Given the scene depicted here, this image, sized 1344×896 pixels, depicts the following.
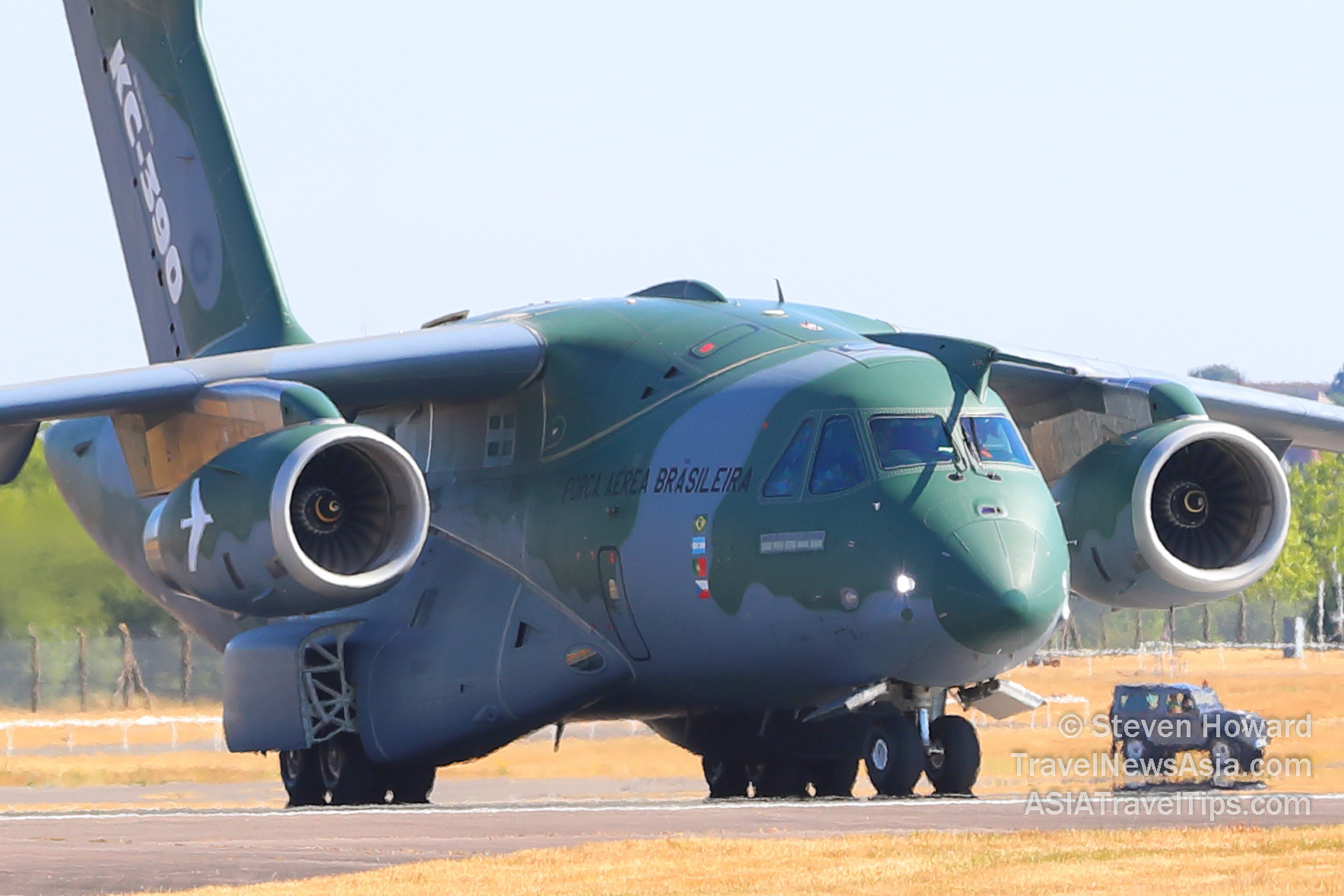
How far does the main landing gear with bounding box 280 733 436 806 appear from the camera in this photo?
68.7 feet

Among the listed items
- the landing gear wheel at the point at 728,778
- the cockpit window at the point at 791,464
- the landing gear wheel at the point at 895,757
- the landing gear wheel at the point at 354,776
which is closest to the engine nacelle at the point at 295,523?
the landing gear wheel at the point at 354,776

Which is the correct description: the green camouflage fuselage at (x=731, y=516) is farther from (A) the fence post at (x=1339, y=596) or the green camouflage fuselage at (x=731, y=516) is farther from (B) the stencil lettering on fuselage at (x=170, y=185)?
(A) the fence post at (x=1339, y=596)

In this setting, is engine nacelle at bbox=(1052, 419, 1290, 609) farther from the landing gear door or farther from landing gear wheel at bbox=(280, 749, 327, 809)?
landing gear wheel at bbox=(280, 749, 327, 809)

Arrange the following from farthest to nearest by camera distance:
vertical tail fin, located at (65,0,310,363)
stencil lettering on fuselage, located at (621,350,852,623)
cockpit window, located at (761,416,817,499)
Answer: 1. vertical tail fin, located at (65,0,310,363)
2. stencil lettering on fuselage, located at (621,350,852,623)
3. cockpit window, located at (761,416,817,499)

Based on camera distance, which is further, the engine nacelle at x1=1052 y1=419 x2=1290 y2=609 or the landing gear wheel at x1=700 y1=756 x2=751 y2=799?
the landing gear wheel at x1=700 y1=756 x2=751 y2=799

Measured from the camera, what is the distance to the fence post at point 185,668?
35.3 m

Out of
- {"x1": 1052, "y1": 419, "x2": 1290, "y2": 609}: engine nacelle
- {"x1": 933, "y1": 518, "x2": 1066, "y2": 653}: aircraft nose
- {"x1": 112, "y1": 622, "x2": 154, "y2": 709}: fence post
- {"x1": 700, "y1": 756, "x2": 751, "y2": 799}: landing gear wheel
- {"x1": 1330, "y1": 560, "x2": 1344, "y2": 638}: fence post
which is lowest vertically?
{"x1": 1330, "y1": 560, "x2": 1344, "y2": 638}: fence post

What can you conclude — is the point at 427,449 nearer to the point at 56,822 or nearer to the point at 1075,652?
the point at 56,822

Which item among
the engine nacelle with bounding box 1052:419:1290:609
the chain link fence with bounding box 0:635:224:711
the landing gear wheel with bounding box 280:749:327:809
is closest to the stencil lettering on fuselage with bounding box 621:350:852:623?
the engine nacelle with bounding box 1052:419:1290:609

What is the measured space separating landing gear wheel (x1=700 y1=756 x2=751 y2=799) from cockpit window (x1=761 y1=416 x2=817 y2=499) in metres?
4.49

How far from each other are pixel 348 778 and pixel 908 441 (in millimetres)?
6122

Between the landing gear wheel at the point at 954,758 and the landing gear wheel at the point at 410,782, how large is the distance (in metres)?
4.76

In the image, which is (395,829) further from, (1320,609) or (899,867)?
(1320,609)

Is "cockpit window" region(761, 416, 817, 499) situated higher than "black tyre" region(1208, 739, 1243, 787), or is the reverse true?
"cockpit window" region(761, 416, 817, 499)
